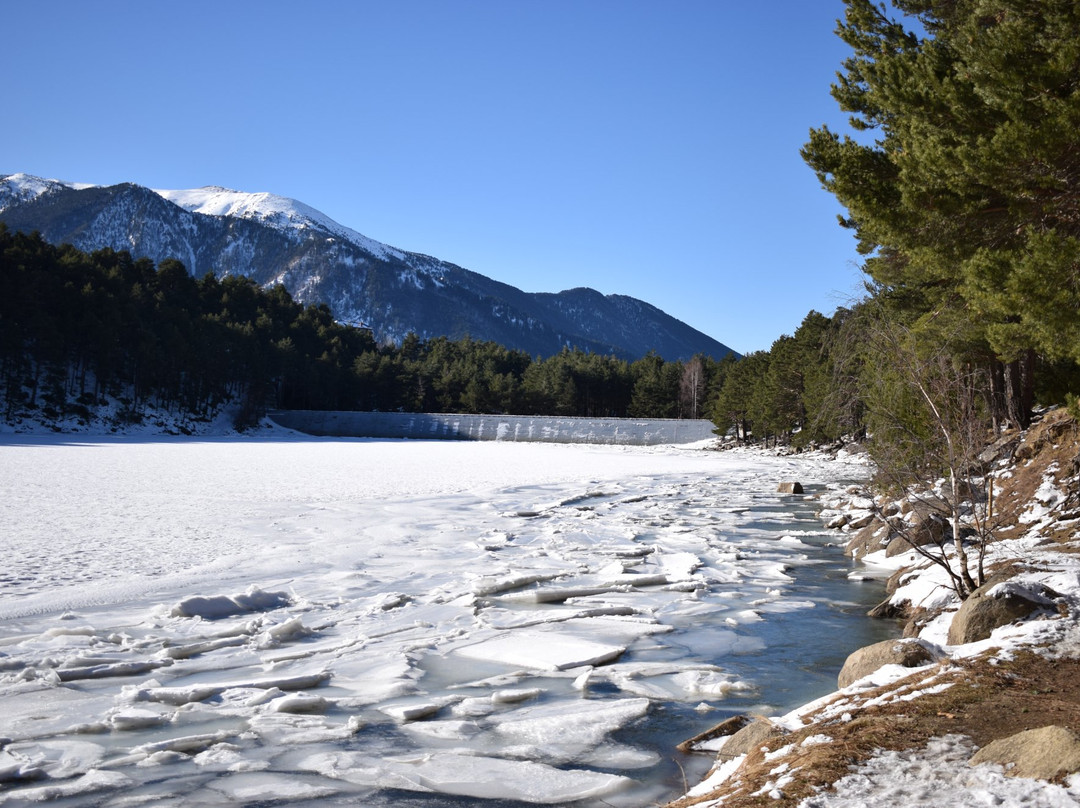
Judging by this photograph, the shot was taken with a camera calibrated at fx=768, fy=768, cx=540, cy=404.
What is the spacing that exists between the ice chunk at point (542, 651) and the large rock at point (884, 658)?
6.72 feet

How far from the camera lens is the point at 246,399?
75875 mm

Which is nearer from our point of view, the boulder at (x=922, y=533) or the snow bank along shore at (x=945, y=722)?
the snow bank along shore at (x=945, y=722)

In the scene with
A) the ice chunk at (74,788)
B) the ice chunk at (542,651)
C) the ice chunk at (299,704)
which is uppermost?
the ice chunk at (542,651)

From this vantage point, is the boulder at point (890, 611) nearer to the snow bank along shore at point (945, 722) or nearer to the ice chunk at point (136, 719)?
the snow bank along shore at point (945, 722)

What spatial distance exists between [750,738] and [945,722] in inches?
39.6

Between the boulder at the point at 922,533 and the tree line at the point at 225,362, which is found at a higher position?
the tree line at the point at 225,362

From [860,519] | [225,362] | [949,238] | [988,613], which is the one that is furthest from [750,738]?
[225,362]

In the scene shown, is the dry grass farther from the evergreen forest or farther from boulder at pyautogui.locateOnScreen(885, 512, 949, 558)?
boulder at pyautogui.locateOnScreen(885, 512, 949, 558)

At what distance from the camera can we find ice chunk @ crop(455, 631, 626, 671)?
258 inches

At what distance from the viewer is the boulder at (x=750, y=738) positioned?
166 inches

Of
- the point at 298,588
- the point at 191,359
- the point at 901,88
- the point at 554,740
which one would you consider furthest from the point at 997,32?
the point at 191,359

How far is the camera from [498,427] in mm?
72688

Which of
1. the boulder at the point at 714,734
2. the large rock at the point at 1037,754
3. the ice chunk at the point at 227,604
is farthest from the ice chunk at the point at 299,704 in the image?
the large rock at the point at 1037,754

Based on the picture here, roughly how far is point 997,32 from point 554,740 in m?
7.63
